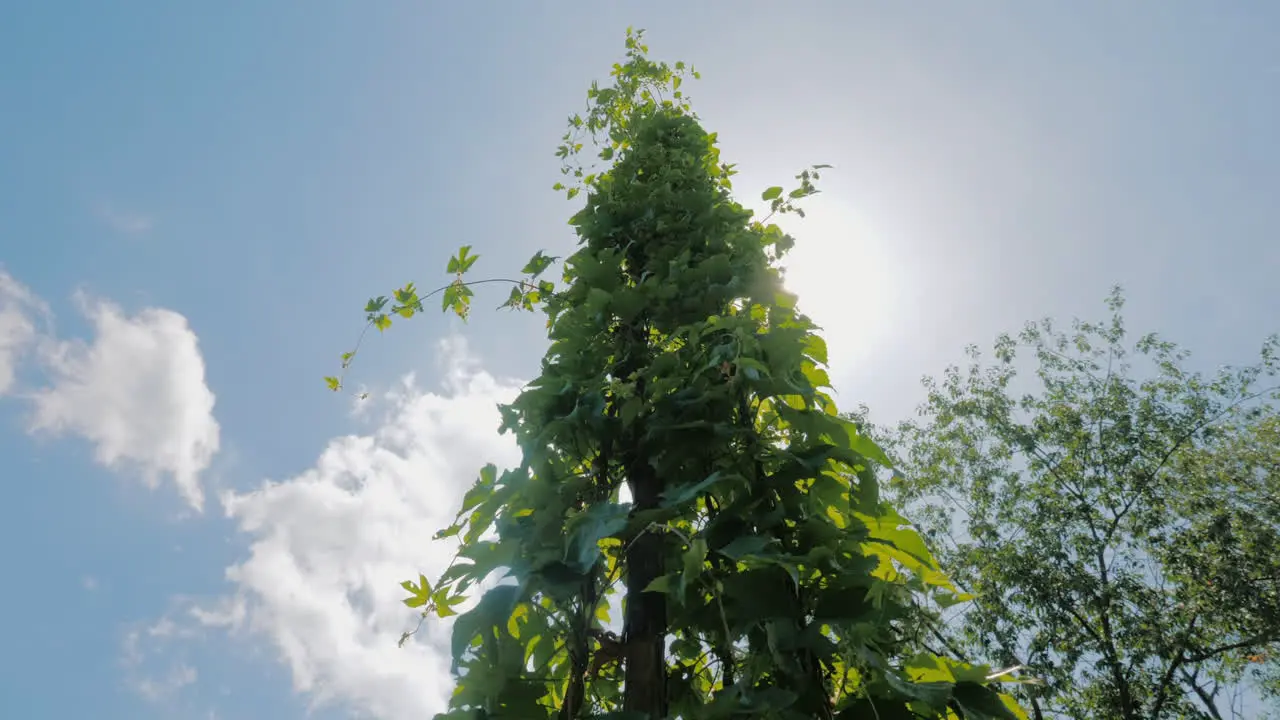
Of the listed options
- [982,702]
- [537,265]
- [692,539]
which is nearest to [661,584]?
[692,539]

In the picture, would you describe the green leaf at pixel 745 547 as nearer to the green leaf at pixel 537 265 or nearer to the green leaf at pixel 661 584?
the green leaf at pixel 661 584

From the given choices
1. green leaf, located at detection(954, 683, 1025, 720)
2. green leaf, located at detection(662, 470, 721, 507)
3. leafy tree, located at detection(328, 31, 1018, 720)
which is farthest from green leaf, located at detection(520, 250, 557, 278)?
green leaf, located at detection(954, 683, 1025, 720)

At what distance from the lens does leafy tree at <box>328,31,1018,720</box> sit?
3.94ft

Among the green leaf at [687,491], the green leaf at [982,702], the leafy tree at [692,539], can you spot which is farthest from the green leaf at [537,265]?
the green leaf at [982,702]

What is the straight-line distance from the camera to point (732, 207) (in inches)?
92.6

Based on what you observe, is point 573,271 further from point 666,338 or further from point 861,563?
point 861,563

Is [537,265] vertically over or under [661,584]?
over

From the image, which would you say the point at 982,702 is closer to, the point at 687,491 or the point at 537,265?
the point at 687,491

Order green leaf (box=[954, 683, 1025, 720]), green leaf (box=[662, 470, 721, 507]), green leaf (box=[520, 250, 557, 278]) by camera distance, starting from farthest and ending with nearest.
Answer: green leaf (box=[520, 250, 557, 278]) → green leaf (box=[662, 470, 721, 507]) → green leaf (box=[954, 683, 1025, 720])

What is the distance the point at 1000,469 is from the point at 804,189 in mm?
13003

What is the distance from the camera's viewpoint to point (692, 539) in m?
1.35

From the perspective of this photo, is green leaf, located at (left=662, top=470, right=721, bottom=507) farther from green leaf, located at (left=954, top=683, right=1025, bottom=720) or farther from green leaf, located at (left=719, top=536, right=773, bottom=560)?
green leaf, located at (left=954, top=683, right=1025, bottom=720)

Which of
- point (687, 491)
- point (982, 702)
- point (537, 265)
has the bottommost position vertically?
point (982, 702)

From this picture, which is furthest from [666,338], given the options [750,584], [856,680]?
[856,680]
